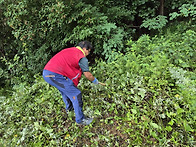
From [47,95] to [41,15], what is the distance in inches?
92.1

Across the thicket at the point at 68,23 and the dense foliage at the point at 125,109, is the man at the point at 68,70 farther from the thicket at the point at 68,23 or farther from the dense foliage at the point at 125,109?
the thicket at the point at 68,23

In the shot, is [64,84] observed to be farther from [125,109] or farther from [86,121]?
[125,109]

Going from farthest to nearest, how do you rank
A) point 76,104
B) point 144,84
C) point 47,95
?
point 47,95 < point 144,84 < point 76,104

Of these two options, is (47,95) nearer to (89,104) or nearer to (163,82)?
(89,104)

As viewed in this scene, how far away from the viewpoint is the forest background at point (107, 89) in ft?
7.97

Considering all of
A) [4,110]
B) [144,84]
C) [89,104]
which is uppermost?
[144,84]

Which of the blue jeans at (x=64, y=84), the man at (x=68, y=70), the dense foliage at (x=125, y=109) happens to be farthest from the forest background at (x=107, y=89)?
the man at (x=68, y=70)

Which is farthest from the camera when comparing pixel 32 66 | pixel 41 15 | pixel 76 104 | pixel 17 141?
pixel 32 66

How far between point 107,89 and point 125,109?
1.99 feet

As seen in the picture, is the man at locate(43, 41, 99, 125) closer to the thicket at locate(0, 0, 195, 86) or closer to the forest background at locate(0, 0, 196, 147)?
the forest background at locate(0, 0, 196, 147)

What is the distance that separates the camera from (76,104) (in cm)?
255

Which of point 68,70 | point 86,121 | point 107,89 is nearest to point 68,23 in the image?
point 68,70

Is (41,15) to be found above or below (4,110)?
above

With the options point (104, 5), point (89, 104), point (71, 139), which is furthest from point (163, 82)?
point (104, 5)
